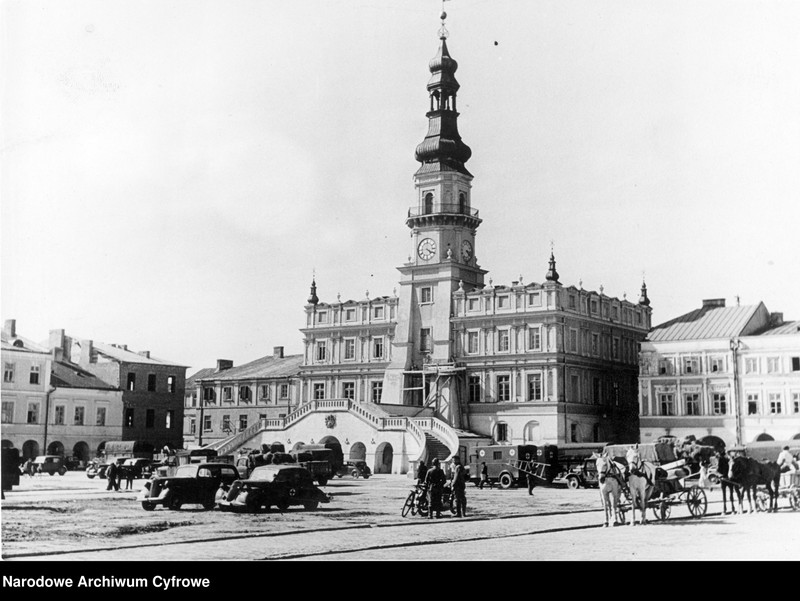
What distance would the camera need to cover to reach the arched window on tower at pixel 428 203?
71.2m

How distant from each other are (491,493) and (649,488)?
641 inches

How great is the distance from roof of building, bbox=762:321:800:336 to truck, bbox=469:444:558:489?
16.6 m

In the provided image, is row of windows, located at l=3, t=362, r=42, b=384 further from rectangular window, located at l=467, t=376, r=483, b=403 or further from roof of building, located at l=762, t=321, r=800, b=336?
roof of building, located at l=762, t=321, r=800, b=336

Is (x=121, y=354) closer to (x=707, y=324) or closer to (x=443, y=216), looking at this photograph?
(x=443, y=216)

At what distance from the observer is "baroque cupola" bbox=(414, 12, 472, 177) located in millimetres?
69500

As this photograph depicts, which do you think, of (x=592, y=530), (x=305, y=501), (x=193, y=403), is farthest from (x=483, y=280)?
(x=592, y=530)

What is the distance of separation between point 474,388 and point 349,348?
39.5ft

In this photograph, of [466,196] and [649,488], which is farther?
[466,196]

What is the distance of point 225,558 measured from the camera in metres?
17.8

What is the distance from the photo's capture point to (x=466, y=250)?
7138 cm

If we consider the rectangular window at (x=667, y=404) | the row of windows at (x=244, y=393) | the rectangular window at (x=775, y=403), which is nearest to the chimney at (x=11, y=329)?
the rectangular window at (x=775, y=403)

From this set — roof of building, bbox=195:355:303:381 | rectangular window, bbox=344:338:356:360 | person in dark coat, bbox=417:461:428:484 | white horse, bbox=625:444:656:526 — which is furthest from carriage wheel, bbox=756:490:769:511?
roof of building, bbox=195:355:303:381
